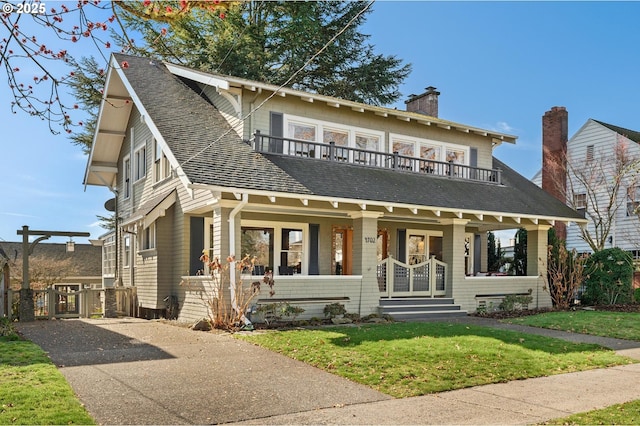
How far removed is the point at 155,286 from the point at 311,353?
8974 millimetres

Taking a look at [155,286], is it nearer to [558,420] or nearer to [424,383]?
[424,383]

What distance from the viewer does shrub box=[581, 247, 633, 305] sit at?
809 inches

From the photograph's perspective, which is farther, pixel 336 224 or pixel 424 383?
pixel 336 224

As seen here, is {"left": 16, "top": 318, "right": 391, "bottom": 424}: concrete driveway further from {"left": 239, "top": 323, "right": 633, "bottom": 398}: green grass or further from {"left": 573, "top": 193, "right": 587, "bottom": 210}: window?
{"left": 573, "top": 193, "right": 587, "bottom": 210}: window

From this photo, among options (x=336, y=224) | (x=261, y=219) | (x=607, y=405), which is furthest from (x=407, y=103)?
(x=607, y=405)

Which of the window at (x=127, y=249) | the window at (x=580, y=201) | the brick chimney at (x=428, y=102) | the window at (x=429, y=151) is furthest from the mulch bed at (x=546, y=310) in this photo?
the window at (x=127, y=249)

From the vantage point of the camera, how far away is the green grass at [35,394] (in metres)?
6.06

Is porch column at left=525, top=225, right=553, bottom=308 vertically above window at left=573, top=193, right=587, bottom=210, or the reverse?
window at left=573, top=193, right=587, bottom=210

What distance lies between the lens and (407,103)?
85.7 ft

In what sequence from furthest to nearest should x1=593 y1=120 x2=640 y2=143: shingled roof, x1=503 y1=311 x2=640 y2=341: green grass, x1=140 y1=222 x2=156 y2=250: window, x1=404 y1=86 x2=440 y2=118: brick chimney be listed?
x1=593 y1=120 x2=640 y2=143: shingled roof → x1=404 y1=86 x2=440 y2=118: brick chimney → x1=140 y1=222 x2=156 y2=250: window → x1=503 y1=311 x2=640 y2=341: green grass

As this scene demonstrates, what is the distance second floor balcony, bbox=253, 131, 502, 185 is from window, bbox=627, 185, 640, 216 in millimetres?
11983

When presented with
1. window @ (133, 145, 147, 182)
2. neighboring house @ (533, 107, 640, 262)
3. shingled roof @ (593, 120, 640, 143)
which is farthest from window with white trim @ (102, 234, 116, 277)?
shingled roof @ (593, 120, 640, 143)

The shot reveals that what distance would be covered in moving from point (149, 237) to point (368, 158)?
7.75 metres

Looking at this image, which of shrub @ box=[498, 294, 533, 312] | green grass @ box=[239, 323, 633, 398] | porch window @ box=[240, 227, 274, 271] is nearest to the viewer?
green grass @ box=[239, 323, 633, 398]
